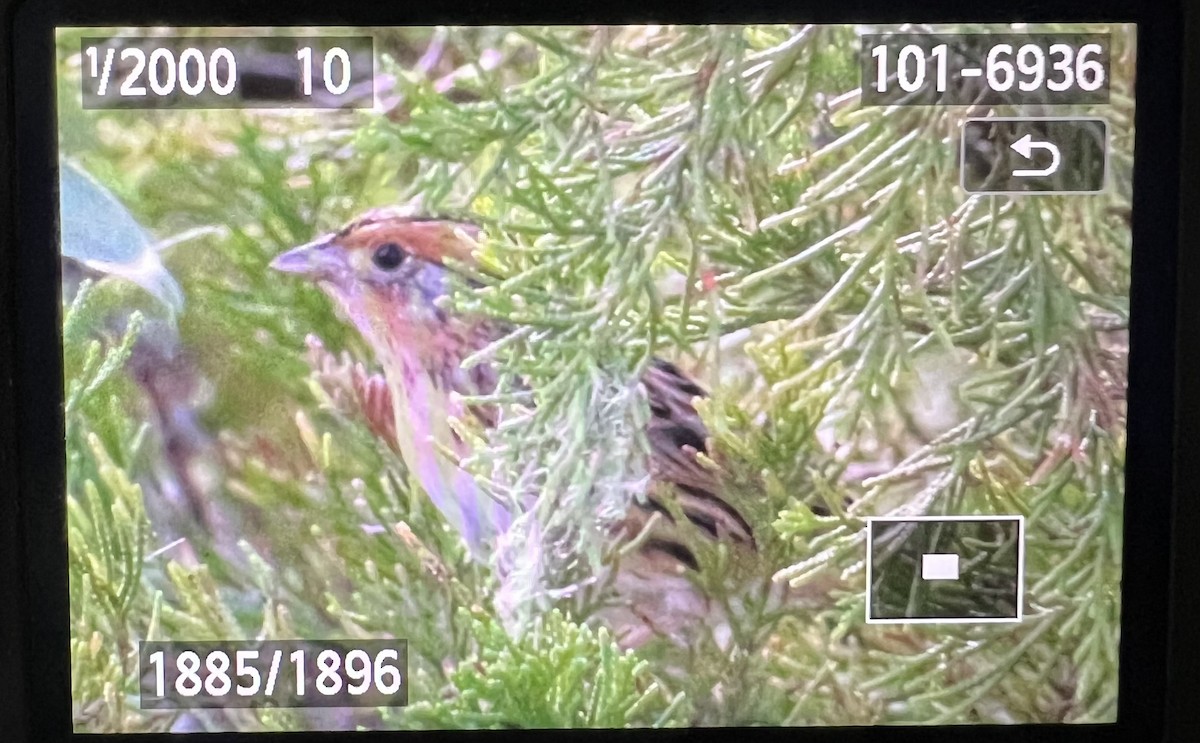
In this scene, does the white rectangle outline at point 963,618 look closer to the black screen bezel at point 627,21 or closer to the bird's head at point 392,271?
the black screen bezel at point 627,21

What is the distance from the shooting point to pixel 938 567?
0.65m

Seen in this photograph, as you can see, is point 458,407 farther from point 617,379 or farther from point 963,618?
point 963,618

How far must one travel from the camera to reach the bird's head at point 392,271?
63 centimetres

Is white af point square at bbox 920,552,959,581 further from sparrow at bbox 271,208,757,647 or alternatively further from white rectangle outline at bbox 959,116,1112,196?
white rectangle outline at bbox 959,116,1112,196

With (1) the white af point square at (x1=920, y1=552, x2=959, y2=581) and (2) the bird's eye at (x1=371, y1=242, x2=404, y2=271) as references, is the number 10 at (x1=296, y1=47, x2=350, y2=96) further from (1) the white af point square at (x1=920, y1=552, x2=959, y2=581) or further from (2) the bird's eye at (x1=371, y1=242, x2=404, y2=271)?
(1) the white af point square at (x1=920, y1=552, x2=959, y2=581)

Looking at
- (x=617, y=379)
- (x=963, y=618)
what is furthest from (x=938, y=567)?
(x=617, y=379)

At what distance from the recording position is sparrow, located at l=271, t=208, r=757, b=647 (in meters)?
0.63

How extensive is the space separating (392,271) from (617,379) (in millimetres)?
134

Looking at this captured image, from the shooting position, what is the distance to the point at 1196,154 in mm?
642

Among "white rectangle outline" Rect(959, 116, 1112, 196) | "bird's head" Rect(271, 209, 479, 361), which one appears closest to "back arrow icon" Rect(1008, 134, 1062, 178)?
"white rectangle outline" Rect(959, 116, 1112, 196)

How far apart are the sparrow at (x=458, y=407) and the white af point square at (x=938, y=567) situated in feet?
0.31

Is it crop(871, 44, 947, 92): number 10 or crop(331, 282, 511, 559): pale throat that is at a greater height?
crop(871, 44, 947, 92): number 10

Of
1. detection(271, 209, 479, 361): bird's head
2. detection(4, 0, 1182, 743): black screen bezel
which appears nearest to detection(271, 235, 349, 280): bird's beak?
detection(271, 209, 479, 361): bird's head

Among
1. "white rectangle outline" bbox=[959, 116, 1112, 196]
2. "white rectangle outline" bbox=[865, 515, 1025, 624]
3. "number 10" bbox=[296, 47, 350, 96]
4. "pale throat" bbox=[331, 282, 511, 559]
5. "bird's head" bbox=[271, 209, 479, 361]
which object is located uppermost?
"number 10" bbox=[296, 47, 350, 96]
